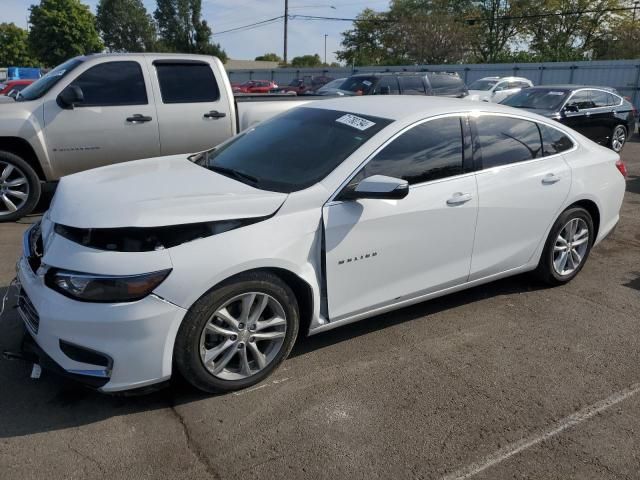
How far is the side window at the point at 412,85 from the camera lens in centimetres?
1341

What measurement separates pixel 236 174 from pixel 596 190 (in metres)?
3.09

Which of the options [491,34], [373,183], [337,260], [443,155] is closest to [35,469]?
[337,260]

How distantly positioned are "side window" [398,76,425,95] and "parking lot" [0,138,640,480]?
1027 cm

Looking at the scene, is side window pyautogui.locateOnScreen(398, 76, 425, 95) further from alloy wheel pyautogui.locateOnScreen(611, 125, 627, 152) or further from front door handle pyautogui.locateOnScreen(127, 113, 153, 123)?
front door handle pyautogui.locateOnScreen(127, 113, 153, 123)

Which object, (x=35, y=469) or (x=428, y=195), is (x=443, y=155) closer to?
(x=428, y=195)

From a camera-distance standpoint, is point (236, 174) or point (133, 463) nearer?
point (133, 463)

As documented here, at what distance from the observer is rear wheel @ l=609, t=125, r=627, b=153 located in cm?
1291

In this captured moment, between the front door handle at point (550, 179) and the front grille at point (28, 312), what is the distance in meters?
3.61

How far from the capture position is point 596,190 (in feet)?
15.1

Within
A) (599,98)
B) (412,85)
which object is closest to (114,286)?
(412,85)

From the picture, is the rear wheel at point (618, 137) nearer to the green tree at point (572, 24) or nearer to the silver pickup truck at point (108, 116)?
the silver pickup truck at point (108, 116)

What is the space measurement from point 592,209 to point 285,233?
3103mm

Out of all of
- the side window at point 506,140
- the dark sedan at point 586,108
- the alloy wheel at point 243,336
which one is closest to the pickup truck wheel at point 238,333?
the alloy wheel at point 243,336

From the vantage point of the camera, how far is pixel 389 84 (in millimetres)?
13375
